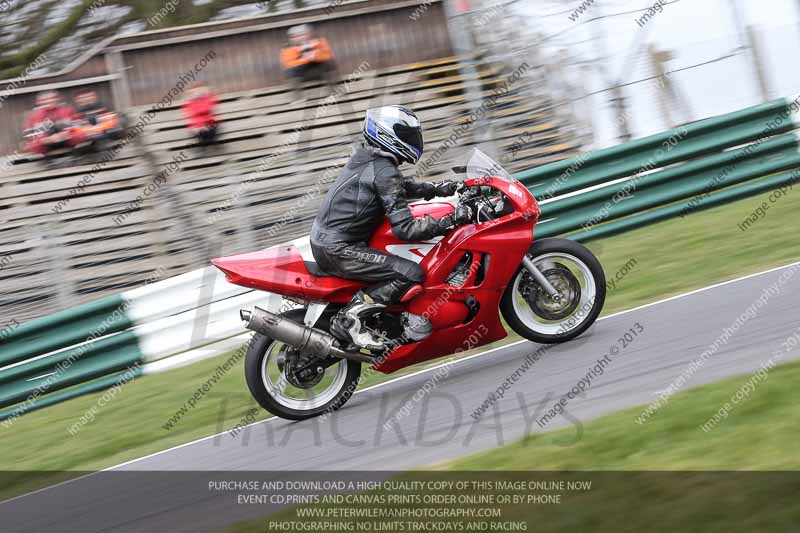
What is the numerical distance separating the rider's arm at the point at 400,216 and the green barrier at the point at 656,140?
411 cm

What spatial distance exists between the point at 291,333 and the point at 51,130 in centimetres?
1214

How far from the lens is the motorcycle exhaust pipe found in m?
6.16

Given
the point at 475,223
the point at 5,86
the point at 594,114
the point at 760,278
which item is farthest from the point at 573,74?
the point at 5,86

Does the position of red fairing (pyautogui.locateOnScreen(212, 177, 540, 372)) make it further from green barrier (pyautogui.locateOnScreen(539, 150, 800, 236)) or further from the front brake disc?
green barrier (pyautogui.locateOnScreen(539, 150, 800, 236))

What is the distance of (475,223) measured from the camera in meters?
6.40

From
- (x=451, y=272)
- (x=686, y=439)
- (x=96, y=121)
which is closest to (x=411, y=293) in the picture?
(x=451, y=272)

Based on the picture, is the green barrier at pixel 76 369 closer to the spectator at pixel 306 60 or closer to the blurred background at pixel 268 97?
the blurred background at pixel 268 97

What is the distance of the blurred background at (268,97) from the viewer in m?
11.0

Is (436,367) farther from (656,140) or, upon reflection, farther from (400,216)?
(656,140)

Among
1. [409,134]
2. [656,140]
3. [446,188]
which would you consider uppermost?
[409,134]

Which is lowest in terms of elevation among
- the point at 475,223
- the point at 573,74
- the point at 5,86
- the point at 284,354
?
the point at 284,354

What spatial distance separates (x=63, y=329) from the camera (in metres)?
9.08

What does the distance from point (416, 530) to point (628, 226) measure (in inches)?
267

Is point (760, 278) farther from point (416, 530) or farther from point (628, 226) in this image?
point (416, 530)
